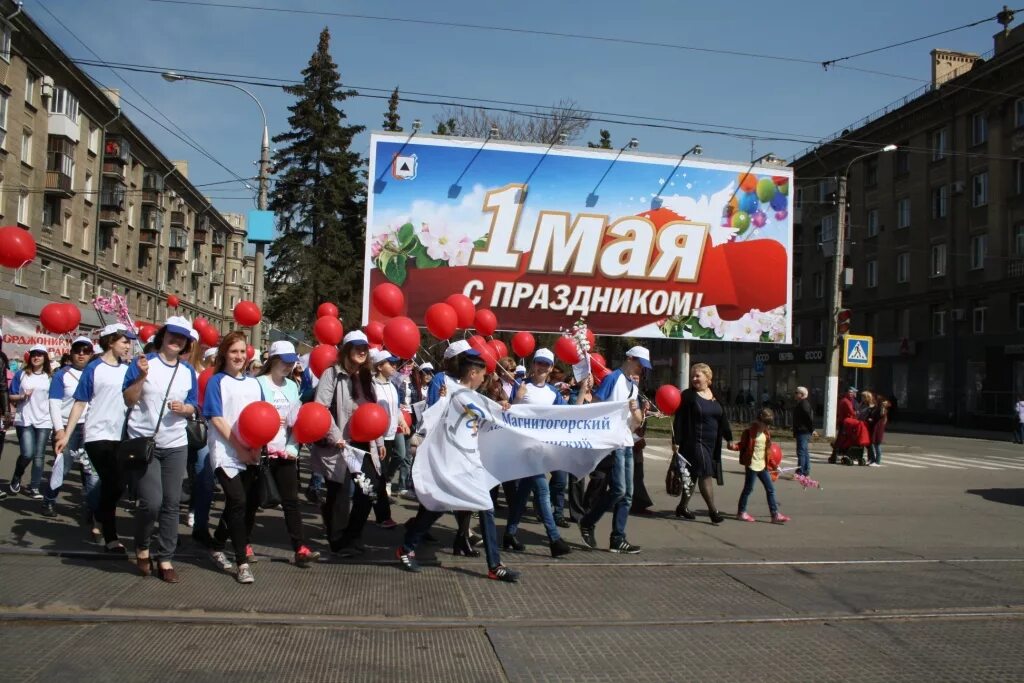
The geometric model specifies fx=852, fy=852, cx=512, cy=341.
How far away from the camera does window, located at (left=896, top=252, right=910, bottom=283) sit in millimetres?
41844

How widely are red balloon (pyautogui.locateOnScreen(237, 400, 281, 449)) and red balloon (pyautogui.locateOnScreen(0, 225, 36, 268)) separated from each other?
12.6 ft

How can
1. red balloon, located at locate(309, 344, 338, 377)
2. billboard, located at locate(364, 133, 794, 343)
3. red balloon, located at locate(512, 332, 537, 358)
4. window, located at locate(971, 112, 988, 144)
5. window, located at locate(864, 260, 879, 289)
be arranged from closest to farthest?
red balloon, located at locate(309, 344, 338, 377), red balloon, located at locate(512, 332, 537, 358), billboard, located at locate(364, 133, 794, 343), window, located at locate(971, 112, 988, 144), window, located at locate(864, 260, 879, 289)

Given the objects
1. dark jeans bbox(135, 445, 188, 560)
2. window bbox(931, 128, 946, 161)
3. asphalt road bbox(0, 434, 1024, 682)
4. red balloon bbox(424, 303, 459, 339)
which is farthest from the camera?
window bbox(931, 128, 946, 161)

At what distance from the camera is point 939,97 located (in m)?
38.7

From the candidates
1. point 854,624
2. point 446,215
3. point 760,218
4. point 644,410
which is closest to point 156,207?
point 446,215

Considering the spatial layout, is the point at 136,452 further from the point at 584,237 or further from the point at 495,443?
the point at 584,237

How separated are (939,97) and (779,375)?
64.5 ft

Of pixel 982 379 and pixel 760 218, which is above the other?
pixel 760 218

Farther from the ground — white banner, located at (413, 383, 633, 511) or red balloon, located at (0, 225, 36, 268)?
red balloon, located at (0, 225, 36, 268)

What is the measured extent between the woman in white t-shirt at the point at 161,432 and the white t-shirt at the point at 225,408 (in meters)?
0.15

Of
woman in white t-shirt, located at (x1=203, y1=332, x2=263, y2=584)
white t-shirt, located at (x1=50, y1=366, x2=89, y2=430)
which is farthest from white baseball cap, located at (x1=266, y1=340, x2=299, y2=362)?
white t-shirt, located at (x1=50, y1=366, x2=89, y2=430)

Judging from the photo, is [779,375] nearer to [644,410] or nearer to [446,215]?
[446,215]

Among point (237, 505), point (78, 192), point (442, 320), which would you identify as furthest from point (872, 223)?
point (237, 505)

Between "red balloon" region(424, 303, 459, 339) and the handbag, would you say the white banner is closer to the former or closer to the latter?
the handbag
